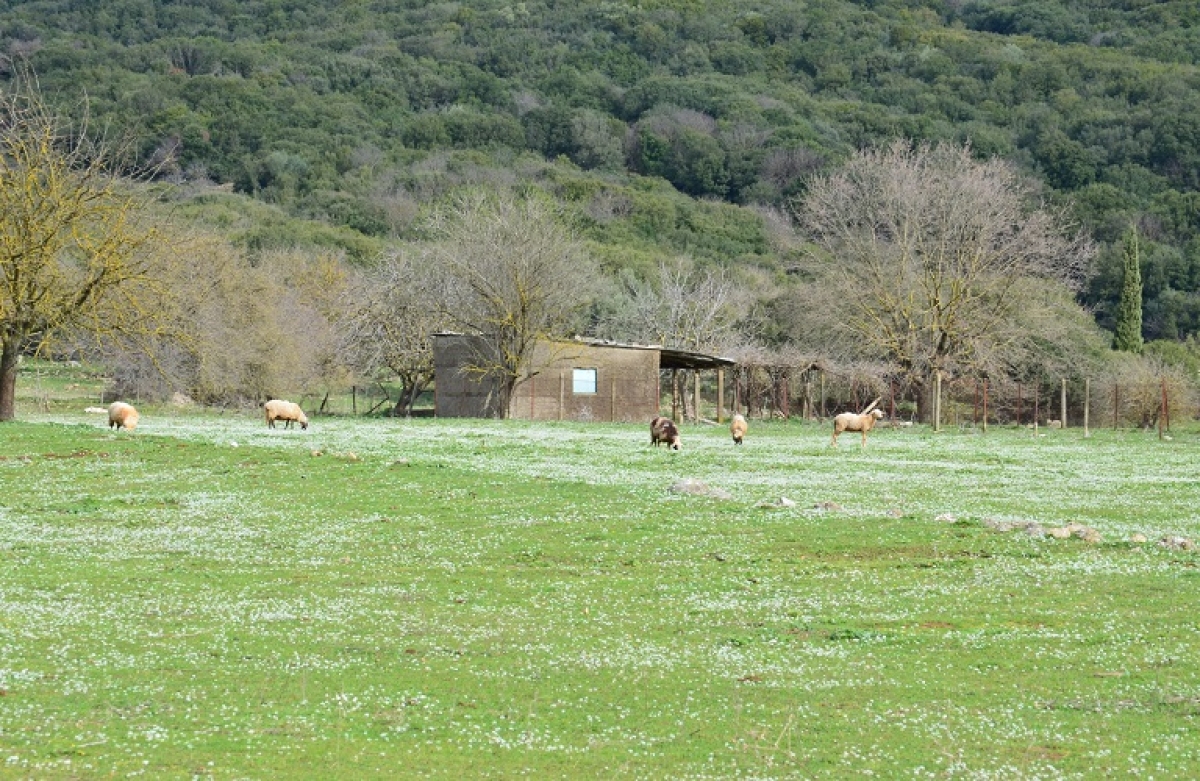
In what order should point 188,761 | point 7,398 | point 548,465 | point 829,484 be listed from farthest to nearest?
point 7,398 < point 548,465 < point 829,484 < point 188,761

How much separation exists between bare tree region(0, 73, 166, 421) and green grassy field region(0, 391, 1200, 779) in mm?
12437

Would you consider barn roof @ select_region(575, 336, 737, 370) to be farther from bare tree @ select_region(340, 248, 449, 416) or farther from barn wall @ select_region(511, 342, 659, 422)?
bare tree @ select_region(340, 248, 449, 416)

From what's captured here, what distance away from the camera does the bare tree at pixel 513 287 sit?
66.4 meters

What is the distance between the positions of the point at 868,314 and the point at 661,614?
58.2 metres

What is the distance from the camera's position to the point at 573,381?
6719cm

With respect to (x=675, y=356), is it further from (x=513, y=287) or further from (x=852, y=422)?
(x=852, y=422)

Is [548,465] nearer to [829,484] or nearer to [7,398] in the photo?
[829,484]

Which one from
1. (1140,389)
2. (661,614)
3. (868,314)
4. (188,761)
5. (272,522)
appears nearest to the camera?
(188,761)

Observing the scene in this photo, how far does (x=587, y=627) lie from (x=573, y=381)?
52.7 meters

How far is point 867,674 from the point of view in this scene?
40.8 ft

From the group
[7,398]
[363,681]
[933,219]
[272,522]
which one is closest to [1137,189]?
[933,219]

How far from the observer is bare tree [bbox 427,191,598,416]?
66438 mm

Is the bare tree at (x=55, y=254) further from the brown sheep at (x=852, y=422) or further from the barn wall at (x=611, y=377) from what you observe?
the barn wall at (x=611, y=377)

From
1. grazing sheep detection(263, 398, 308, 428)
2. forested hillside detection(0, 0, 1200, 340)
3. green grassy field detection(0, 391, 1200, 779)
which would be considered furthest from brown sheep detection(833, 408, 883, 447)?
forested hillside detection(0, 0, 1200, 340)
